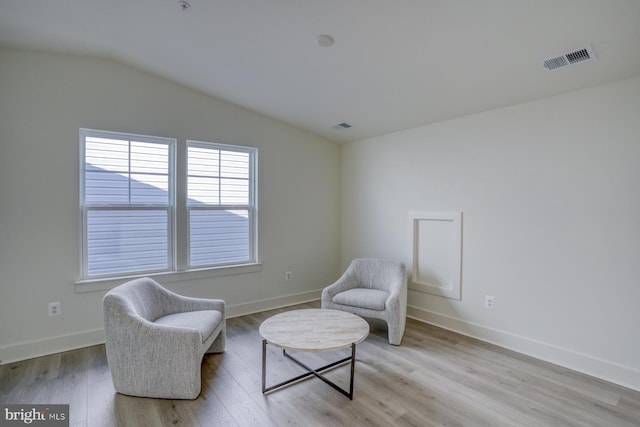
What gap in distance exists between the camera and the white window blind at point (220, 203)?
379cm

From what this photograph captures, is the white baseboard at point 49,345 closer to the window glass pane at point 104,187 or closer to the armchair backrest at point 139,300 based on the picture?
the armchair backrest at point 139,300

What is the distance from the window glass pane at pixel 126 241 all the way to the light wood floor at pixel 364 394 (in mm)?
840

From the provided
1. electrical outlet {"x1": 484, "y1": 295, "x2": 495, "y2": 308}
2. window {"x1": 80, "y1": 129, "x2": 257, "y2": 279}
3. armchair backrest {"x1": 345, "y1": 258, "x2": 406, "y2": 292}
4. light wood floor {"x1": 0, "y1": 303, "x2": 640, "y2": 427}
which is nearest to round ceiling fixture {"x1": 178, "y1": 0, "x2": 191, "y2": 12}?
window {"x1": 80, "y1": 129, "x2": 257, "y2": 279}

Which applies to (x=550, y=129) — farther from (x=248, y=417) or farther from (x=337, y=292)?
(x=248, y=417)

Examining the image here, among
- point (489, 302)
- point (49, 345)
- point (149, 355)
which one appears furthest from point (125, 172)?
point (489, 302)

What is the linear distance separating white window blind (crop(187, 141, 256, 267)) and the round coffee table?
1561mm

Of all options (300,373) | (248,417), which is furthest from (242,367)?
(248,417)

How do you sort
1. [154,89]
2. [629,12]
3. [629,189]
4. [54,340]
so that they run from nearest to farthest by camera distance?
[629,12]
[629,189]
[54,340]
[154,89]

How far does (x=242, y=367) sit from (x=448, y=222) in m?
2.63

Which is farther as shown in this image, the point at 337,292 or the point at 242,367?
the point at 337,292

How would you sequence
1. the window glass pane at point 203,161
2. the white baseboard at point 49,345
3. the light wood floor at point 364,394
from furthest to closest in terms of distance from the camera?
the window glass pane at point 203,161 < the white baseboard at point 49,345 < the light wood floor at point 364,394

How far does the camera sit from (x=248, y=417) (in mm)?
2074

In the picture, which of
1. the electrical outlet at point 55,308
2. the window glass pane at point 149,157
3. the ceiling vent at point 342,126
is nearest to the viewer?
the electrical outlet at point 55,308

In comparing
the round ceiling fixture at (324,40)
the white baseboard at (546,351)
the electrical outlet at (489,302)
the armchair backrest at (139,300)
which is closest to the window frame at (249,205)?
the armchair backrest at (139,300)
